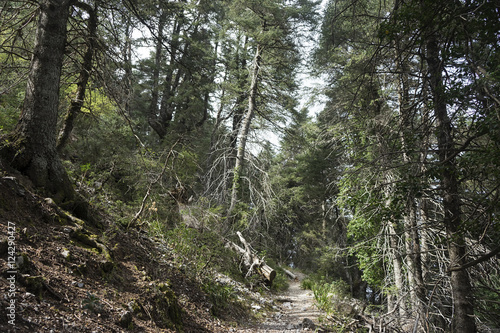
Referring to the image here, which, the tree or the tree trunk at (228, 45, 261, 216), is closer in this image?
the tree

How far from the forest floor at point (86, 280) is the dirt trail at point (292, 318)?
88 mm

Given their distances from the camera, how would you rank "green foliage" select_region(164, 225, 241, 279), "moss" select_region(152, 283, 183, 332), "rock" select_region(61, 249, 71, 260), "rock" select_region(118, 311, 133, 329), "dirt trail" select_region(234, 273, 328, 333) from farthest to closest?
1. "dirt trail" select_region(234, 273, 328, 333)
2. "green foliage" select_region(164, 225, 241, 279)
3. "moss" select_region(152, 283, 183, 332)
4. "rock" select_region(61, 249, 71, 260)
5. "rock" select_region(118, 311, 133, 329)

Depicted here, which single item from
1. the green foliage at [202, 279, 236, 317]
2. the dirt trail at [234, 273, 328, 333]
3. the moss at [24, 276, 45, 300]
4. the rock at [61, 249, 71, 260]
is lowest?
the dirt trail at [234, 273, 328, 333]

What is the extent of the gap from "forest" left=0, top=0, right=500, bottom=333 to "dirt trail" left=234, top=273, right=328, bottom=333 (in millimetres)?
810

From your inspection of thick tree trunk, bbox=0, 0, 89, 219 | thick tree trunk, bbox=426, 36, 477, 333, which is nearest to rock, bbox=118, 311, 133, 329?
thick tree trunk, bbox=0, 0, 89, 219

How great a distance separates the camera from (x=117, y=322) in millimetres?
2875

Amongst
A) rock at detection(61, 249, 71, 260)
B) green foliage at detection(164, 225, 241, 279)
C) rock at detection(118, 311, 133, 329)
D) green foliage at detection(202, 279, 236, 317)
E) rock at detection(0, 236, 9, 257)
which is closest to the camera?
rock at detection(0, 236, 9, 257)

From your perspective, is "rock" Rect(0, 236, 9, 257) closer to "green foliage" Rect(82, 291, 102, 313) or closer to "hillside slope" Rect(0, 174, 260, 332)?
"hillside slope" Rect(0, 174, 260, 332)

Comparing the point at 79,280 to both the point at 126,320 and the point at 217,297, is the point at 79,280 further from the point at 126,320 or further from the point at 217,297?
the point at 217,297

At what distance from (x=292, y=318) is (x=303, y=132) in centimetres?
971

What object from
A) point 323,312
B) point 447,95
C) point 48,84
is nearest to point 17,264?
point 48,84

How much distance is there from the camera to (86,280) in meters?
3.15

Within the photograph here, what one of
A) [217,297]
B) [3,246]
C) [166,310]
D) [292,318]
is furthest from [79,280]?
[292,318]

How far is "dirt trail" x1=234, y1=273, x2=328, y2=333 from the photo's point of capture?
18.0ft
